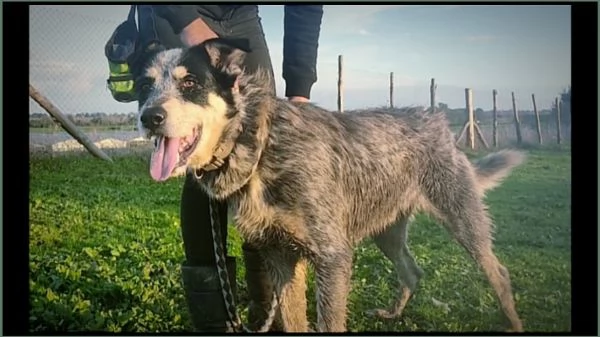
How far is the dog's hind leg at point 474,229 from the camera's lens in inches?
133

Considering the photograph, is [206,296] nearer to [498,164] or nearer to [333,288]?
[333,288]

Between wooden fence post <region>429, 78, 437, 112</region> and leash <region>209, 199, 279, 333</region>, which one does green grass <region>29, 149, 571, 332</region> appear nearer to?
leash <region>209, 199, 279, 333</region>

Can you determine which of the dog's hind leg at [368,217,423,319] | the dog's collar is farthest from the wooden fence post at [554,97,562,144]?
the dog's collar

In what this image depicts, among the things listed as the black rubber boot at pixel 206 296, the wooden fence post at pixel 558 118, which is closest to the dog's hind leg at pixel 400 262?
the black rubber boot at pixel 206 296

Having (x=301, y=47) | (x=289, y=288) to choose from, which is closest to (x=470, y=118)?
(x=301, y=47)

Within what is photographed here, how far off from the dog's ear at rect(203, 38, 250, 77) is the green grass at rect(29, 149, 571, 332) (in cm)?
76

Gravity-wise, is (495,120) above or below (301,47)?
below

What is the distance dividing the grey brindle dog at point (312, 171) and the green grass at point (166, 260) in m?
0.07

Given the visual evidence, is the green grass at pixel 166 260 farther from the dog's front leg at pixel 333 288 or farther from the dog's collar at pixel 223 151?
the dog's collar at pixel 223 151

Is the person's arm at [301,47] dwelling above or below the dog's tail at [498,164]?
above

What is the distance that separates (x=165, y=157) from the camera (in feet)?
10.0

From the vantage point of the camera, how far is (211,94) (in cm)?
303

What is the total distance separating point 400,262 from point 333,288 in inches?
16.3

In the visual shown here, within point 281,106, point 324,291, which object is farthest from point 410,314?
point 281,106
